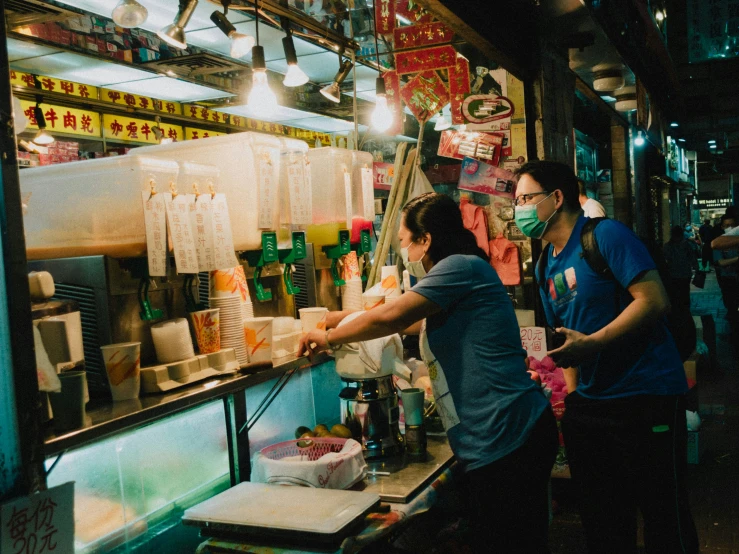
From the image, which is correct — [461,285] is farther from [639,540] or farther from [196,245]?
[639,540]

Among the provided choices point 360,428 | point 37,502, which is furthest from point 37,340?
point 360,428

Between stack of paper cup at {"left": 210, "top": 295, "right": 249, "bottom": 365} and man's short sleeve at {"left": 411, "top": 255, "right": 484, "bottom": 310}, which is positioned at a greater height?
man's short sleeve at {"left": 411, "top": 255, "right": 484, "bottom": 310}

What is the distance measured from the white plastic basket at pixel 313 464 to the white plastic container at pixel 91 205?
108cm

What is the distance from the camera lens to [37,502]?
174 centimetres

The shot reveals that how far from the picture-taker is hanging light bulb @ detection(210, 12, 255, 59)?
4.62 metres

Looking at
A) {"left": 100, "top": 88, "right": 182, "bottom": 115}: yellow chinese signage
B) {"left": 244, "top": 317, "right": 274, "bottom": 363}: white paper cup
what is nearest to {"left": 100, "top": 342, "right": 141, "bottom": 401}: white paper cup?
{"left": 244, "top": 317, "right": 274, "bottom": 363}: white paper cup

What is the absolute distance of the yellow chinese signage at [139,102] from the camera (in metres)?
7.02

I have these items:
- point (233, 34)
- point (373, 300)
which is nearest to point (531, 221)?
point (373, 300)

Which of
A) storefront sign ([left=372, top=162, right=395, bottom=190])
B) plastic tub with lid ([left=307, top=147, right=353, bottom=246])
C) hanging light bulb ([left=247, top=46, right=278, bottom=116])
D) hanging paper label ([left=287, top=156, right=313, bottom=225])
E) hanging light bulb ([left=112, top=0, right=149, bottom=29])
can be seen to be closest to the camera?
hanging paper label ([left=287, top=156, right=313, bottom=225])

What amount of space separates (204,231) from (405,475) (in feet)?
4.68

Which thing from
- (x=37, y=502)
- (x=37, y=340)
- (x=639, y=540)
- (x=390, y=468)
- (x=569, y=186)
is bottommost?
(x=639, y=540)

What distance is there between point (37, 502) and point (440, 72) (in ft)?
16.5

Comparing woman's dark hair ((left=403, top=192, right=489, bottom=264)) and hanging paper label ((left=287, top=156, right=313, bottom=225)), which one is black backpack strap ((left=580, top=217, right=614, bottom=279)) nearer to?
woman's dark hair ((left=403, top=192, right=489, bottom=264))

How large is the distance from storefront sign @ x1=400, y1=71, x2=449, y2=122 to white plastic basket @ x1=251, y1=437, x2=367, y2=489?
3464 millimetres
